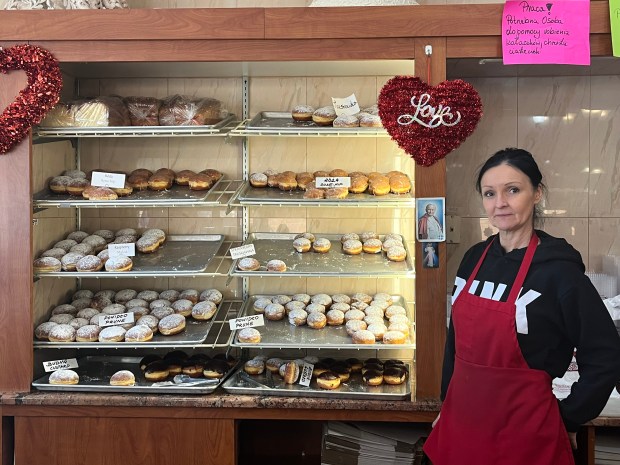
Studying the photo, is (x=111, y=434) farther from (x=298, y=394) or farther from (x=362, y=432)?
(x=362, y=432)

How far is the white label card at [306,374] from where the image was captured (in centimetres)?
309

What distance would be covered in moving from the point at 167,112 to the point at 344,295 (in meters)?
1.18

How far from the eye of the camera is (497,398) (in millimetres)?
2250

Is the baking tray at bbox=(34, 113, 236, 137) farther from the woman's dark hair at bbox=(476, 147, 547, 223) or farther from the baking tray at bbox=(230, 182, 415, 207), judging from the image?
the woman's dark hair at bbox=(476, 147, 547, 223)

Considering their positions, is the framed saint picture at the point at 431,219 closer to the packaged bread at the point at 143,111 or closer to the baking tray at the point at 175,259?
the baking tray at the point at 175,259

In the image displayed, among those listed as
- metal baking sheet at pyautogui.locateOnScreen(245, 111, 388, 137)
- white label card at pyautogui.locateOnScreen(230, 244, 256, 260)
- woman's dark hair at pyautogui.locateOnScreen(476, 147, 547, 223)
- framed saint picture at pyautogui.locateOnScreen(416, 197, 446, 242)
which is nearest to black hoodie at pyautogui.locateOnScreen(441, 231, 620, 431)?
woman's dark hair at pyautogui.locateOnScreen(476, 147, 547, 223)

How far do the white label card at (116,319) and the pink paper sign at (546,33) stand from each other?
191cm

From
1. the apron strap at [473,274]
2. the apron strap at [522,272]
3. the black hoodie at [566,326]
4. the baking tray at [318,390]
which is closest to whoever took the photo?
the black hoodie at [566,326]

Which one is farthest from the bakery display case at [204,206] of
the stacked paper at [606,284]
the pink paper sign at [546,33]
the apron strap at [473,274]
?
the stacked paper at [606,284]

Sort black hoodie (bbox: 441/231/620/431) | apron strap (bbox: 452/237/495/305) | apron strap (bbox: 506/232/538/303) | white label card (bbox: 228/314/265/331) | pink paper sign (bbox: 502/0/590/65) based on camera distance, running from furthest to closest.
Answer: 1. white label card (bbox: 228/314/265/331)
2. pink paper sign (bbox: 502/0/590/65)
3. apron strap (bbox: 452/237/495/305)
4. apron strap (bbox: 506/232/538/303)
5. black hoodie (bbox: 441/231/620/431)

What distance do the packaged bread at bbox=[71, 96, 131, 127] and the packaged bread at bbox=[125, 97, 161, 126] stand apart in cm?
8

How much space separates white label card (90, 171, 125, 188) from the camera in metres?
3.30

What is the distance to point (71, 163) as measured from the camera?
3.62m

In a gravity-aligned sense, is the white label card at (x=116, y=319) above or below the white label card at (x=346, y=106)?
below
